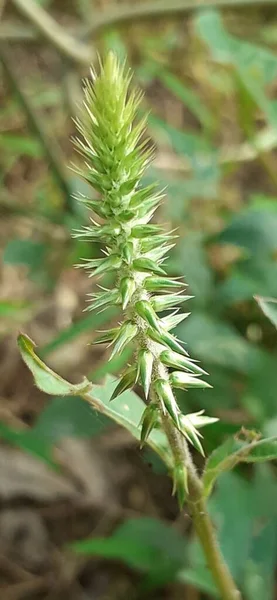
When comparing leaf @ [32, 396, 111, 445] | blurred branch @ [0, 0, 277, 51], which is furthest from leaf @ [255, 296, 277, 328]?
blurred branch @ [0, 0, 277, 51]

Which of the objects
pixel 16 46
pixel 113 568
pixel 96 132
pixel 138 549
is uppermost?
pixel 16 46

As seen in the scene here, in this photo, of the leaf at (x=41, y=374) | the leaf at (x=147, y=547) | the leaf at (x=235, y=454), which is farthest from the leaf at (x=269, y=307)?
the leaf at (x=147, y=547)

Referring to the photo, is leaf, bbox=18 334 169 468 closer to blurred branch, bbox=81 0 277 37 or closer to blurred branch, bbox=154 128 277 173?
blurred branch, bbox=154 128 277 173

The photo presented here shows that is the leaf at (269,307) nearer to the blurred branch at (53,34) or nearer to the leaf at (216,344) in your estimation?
the leaf at (216,344)

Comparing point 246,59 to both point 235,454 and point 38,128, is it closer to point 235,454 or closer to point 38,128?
point 38,128

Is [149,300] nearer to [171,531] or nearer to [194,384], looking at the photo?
[194,384]

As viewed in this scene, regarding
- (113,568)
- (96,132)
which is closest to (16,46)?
(113,568)

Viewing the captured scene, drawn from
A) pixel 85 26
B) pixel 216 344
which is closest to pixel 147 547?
pixel 216 344
